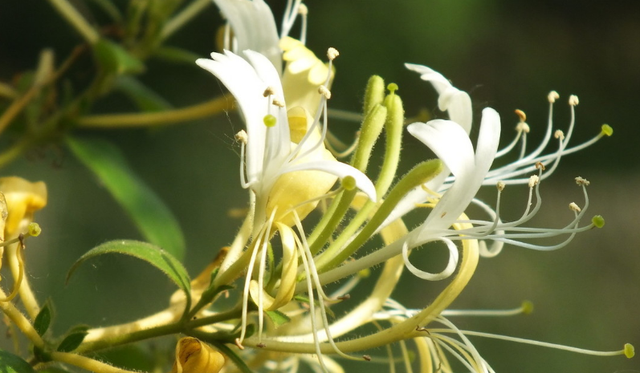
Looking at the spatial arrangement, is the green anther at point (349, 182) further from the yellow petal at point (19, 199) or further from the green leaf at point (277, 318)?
the yellow petal at point (19, 199)

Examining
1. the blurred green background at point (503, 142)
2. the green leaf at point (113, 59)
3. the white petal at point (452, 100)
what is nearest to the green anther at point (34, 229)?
the white petal at point (452, 100)

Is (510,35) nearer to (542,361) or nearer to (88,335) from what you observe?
(542,361)

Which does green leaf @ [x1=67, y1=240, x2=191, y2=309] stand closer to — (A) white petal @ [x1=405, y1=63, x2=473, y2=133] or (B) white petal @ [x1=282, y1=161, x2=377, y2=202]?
(B) white petal @ [x1=282, y1=161, x2=377, y2=202]

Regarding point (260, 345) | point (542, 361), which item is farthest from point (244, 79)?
point (542, 361)

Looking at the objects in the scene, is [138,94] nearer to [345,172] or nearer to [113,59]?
[113,59]

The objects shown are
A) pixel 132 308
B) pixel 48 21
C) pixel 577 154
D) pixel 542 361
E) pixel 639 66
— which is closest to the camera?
pixel 132 308

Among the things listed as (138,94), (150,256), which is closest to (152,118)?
(138,94)
